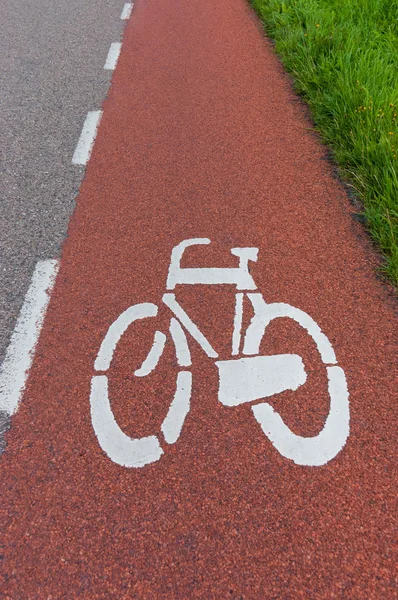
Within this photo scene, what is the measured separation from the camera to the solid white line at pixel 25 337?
2859 millimetres

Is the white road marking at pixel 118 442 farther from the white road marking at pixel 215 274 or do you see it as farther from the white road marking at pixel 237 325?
the white road marking at pixel 215 274

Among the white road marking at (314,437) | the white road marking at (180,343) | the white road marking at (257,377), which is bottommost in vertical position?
the white road marking at (314,437)

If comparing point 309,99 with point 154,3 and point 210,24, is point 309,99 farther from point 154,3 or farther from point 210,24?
point 154,3

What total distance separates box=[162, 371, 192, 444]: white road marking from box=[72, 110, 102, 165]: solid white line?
2.71 m

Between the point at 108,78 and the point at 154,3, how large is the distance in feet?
11.7

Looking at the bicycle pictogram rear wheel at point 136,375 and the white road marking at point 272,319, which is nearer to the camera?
the bicycle pictogram rear wheel at point 136,375

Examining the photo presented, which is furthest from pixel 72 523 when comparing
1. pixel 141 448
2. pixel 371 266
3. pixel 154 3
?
pixel 154 3

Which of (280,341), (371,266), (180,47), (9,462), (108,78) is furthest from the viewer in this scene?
(180,47)

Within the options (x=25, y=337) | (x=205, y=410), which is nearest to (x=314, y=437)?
(x=205, y=410)

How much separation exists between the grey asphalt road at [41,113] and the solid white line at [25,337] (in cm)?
6

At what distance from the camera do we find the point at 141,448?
101 inches

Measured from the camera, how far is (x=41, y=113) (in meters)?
5.62

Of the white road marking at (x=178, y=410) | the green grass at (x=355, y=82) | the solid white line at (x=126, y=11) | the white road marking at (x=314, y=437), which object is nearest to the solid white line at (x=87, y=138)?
the green grass at (x=355, y=82)

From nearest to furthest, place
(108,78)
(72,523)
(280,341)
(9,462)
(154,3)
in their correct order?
1. (72,523)
2. (9,462)
3. (280,341)
4. (108,78)
5. (154,3)
